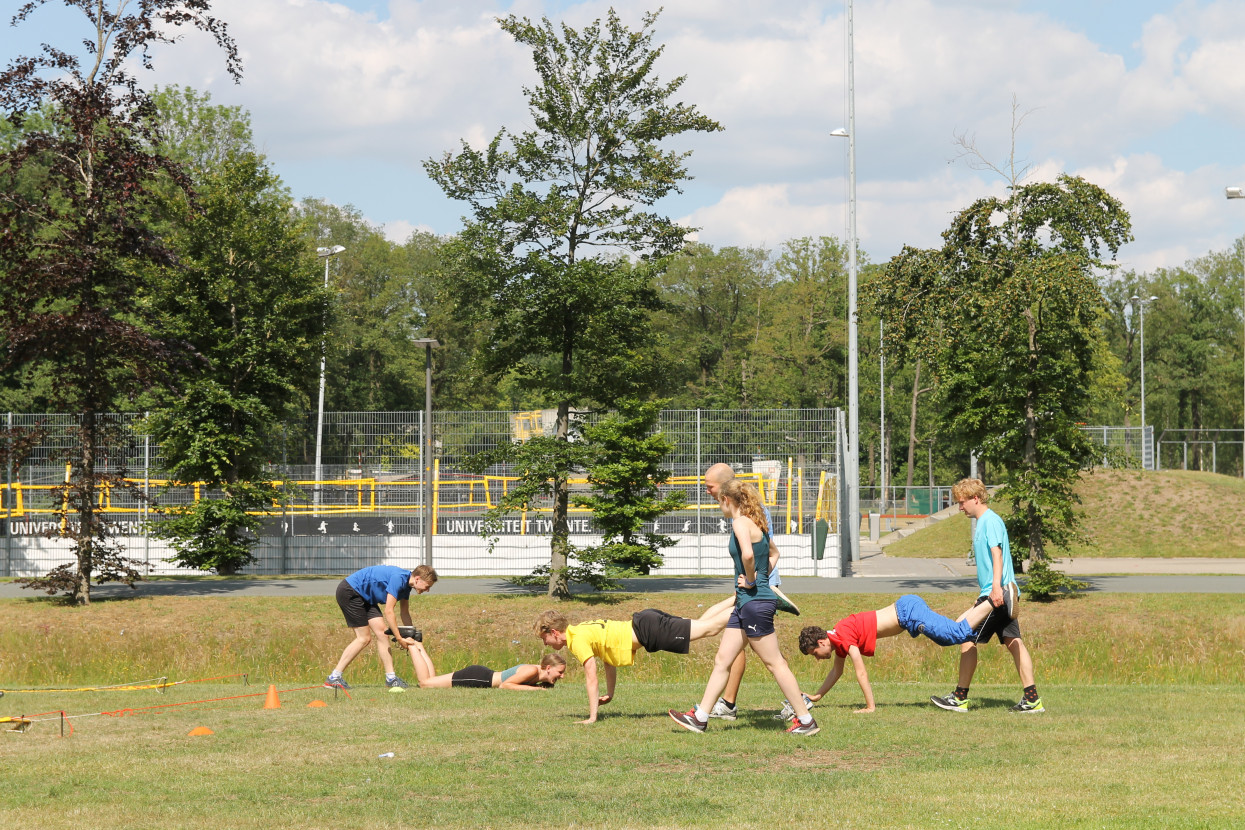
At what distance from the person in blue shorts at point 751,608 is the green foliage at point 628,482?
37.0 ft

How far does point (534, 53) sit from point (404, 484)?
8.96 m

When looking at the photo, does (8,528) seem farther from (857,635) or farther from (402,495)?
(857,635)

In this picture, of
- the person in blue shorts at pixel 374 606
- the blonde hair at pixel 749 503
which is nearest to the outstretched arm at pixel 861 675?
the blonde hair at pixel 749 503

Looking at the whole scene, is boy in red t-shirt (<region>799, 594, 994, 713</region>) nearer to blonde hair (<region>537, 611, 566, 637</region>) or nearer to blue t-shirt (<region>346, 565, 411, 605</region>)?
blonde hair (<region>537, 611, 566, 637</region>)

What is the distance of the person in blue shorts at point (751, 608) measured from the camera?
26.7ft

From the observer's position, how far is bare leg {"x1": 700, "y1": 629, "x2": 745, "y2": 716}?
8.36 meters

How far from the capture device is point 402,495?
2380 cm

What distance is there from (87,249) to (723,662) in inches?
561

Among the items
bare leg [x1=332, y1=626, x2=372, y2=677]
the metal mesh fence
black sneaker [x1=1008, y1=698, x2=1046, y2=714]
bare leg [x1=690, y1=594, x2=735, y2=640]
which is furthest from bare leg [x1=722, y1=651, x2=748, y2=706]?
the metal mesh fence

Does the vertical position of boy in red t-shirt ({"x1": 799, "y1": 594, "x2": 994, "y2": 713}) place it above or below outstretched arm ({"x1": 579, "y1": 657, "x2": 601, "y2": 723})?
above

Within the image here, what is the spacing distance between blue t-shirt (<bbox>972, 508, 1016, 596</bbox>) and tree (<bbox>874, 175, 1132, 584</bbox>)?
31.5 feet

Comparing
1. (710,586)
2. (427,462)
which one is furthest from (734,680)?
(427,462)

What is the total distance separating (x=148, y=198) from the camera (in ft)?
62.7

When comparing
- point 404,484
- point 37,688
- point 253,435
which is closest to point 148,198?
point 253,435
